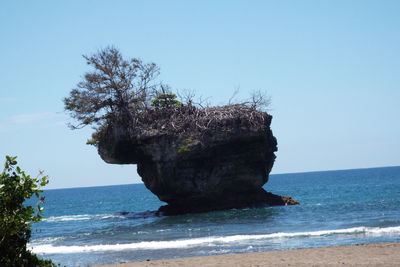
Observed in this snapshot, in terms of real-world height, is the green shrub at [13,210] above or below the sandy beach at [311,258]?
above

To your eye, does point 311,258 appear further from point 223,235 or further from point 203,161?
point 203,161

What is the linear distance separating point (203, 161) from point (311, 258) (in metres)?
19.5

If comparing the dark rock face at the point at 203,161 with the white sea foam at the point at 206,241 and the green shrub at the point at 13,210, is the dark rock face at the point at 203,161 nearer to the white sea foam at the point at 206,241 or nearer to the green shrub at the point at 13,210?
the white sea foam at the point at 206,241

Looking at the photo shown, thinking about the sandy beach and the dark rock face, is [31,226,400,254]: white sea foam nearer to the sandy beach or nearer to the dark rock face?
the sandy beach

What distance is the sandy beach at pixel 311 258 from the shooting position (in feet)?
47.6

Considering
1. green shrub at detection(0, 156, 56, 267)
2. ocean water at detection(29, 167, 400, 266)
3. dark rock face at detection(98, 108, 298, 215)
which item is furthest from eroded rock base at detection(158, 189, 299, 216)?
green shrub at detection(0, 156, 56, 267)

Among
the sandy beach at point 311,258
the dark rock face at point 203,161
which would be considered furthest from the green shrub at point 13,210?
the dark rock face at point 203,161

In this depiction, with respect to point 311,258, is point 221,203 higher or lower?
higher

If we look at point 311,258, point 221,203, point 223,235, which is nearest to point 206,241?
point 223,235

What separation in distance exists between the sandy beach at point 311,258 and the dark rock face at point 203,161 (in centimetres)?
1645

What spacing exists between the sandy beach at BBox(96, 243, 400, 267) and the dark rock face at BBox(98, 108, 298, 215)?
54.0 feet

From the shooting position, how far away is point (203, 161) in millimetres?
34656

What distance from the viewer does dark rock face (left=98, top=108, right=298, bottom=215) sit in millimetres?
33344

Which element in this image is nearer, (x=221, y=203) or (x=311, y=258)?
(x=311, y=258)
